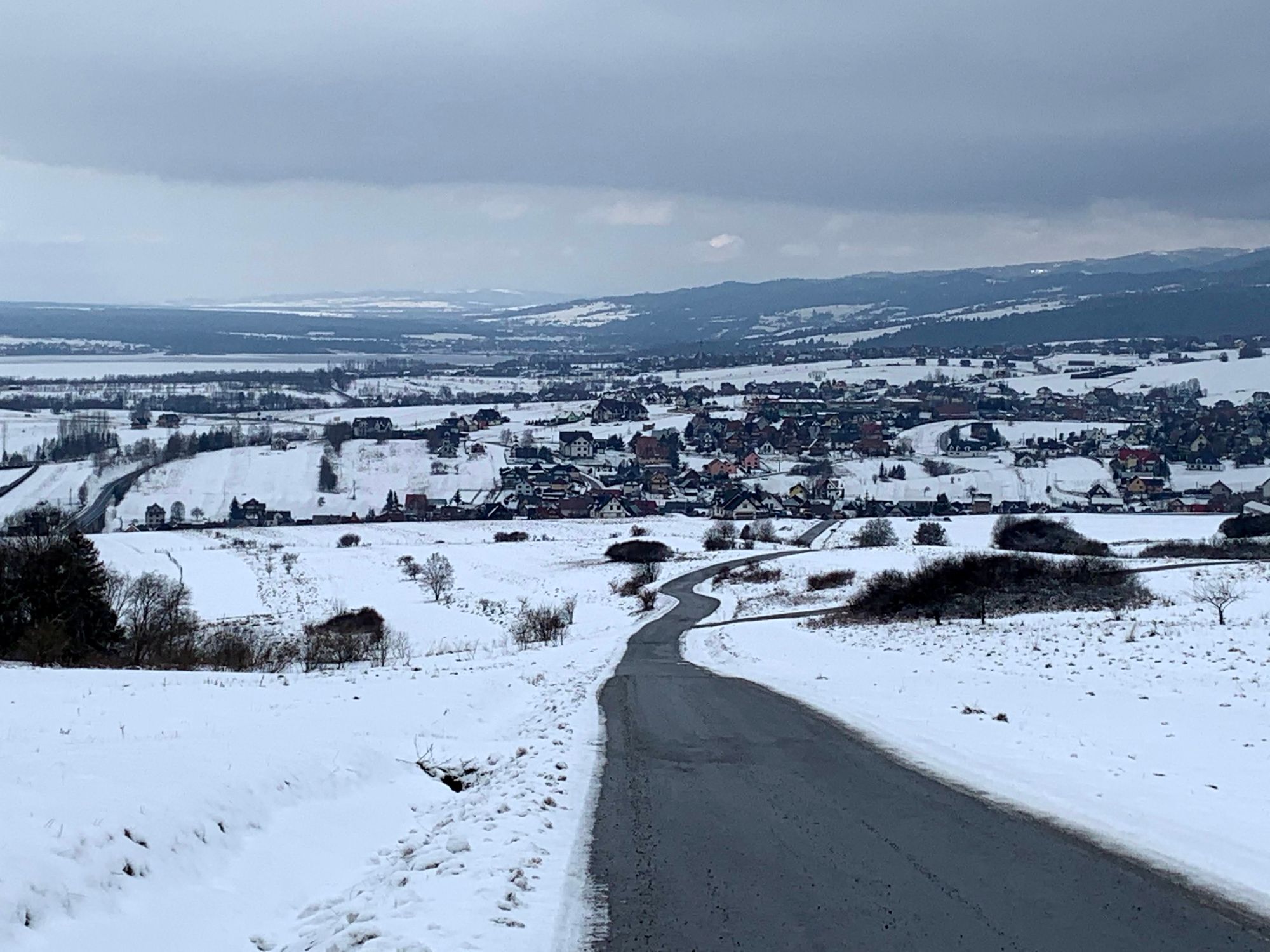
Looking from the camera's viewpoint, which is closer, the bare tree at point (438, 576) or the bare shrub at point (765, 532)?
the bare tree at point (438, 576)

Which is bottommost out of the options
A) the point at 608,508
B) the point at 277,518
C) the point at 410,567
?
the point at 608,508

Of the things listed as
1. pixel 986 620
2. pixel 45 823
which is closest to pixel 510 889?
pixel 45 823

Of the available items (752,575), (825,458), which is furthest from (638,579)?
(825,458)

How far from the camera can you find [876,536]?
231 feet

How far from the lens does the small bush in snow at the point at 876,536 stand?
227 ft

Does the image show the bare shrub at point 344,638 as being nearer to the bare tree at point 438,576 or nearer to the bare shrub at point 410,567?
the bare tree at point 438,576

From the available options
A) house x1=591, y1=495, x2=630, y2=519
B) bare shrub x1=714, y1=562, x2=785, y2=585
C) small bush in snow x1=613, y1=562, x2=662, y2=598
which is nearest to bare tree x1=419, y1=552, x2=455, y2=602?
small bush in snow x1=613, y1=562, x2=662, y2=598

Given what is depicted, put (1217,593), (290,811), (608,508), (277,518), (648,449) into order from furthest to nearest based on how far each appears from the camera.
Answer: (648,449) < (608,508) < (277,518) < (1217,593) < (290,811)

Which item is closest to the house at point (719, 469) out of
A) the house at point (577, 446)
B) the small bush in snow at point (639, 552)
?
the house at point (577, 446)

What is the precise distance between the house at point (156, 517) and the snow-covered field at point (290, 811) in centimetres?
8581

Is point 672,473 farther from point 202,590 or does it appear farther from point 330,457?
point 202,590

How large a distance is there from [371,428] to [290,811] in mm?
149019

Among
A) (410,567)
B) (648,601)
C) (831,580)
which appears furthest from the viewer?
(410,567)

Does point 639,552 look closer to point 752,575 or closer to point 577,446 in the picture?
point 752,575
